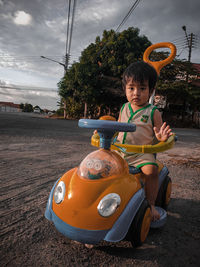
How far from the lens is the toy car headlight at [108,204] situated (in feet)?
3.63

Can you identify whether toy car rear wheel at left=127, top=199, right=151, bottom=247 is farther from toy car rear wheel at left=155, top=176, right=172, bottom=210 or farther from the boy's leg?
toy car rear wheel at left=155, top=176, right=172, bottom=210

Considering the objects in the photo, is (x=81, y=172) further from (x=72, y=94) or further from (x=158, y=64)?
(x=72, y=94)

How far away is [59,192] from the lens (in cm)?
124

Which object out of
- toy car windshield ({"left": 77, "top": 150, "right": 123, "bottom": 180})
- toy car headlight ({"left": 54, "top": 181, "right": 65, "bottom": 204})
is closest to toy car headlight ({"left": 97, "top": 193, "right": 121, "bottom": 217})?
toy car windshield ({"left": 77, "top": 150, "right": 123, "bottom": 180})

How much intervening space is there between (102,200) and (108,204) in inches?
1.7

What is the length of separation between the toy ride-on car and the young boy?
0.23 metres

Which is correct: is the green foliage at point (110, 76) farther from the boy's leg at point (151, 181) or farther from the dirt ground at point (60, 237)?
the boy's leg at point (151, 181)

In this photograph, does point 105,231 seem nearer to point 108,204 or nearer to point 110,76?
point 108,204

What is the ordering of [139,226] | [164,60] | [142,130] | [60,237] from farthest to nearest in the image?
[164,60], [142,130], [60,237], [139,226]

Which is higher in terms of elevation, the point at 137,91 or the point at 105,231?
the point at 137,91

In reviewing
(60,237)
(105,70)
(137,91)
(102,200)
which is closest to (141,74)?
(137,91)

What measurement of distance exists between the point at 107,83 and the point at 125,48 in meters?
3.30

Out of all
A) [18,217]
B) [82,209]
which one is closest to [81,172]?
[82,209]

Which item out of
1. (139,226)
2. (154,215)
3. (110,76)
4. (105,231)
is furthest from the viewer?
(110,76)
